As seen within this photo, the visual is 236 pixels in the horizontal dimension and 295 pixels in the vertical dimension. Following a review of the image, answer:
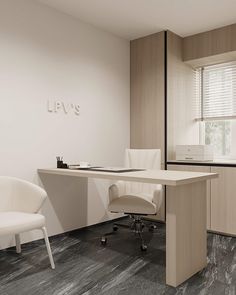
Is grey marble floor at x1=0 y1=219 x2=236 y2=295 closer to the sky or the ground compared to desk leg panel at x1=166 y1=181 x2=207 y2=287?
closer to the ground

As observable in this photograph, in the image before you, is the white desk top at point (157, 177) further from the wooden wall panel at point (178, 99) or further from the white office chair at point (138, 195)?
the wooden wall panel at point (178, 99)

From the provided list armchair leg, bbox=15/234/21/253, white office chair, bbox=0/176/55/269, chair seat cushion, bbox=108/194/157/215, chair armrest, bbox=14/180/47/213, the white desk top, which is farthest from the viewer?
chair seat cushion, bbox=108/194/157/215

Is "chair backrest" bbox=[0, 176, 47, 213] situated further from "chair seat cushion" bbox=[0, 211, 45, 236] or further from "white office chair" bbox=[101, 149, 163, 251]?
"white office chair" bbox=[101, 149, 163, 251]

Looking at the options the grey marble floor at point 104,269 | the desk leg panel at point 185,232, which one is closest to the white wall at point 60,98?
the grey marble floor at point 104,269

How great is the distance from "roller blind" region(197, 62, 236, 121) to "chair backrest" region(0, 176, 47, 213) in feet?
9.09

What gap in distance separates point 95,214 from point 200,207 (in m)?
1.73

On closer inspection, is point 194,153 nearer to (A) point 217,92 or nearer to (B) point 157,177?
(A) point 217,92

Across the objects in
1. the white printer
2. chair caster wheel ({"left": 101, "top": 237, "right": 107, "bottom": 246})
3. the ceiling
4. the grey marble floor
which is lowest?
the grey marble floor

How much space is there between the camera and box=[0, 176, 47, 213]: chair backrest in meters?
2.68

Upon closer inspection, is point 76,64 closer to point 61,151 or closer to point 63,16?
point 63,16

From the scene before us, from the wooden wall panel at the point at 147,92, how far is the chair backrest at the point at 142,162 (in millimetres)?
545

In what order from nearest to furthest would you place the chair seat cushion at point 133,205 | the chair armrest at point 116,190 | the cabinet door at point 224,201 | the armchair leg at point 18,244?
the armchair leg at point 18,244
the chair seat cushion at point 133,205
the chair armrest at point 116,190
the cabinet door at point 224,201

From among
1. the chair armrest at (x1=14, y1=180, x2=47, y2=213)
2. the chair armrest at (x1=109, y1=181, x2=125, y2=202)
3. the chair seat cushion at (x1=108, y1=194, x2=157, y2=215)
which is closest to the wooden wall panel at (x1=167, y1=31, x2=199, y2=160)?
the chair armrest at (x1=109, y1=181, x2=125, y2=202)

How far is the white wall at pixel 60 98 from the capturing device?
299 centimetres
